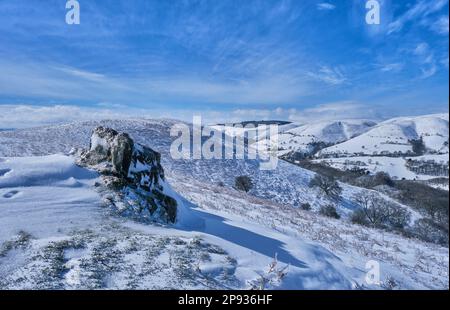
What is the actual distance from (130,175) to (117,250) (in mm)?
3034

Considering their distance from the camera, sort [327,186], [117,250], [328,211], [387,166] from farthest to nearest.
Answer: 1. [387,166]
2. [327,186]
3. [328,211]
4. [117,250]

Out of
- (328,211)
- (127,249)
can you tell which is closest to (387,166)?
(328,211)

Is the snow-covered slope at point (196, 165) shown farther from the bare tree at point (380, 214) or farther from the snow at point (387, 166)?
the snow at point (387, 166)

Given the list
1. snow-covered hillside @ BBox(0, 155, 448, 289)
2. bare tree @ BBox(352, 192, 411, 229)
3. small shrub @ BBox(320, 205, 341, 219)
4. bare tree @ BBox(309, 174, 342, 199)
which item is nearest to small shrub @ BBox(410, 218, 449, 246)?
bare tree @ BBox(352, 192, 411, 229)

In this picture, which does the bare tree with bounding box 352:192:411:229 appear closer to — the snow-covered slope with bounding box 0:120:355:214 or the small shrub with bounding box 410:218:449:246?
the small shrub with bounding box 410:218:449:246

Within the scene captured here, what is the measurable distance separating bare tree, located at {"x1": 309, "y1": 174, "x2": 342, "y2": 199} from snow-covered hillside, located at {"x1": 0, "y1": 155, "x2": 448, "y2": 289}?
27500 mm

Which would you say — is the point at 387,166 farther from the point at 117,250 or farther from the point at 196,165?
the point at 117,250

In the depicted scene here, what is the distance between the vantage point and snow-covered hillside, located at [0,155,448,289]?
201 inches

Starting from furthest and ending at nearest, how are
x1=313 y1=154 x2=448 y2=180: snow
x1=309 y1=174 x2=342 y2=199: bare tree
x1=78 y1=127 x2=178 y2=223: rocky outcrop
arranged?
1. x1=313 y1=154 x2=448 y2=180: snow
2. x1=309 y1=174 x2=342 y2=199: bare tree
3. x1=78 y1=127 x2=178 y2=223: rocky outcrop

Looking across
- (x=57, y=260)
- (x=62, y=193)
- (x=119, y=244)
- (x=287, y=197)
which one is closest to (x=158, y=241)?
(x=119, y=244)

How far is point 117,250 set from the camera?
5.91 metres

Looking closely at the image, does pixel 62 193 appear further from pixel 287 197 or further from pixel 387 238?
pixel 287 197

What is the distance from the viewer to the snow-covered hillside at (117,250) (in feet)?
16.7

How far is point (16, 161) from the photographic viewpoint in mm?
8617
